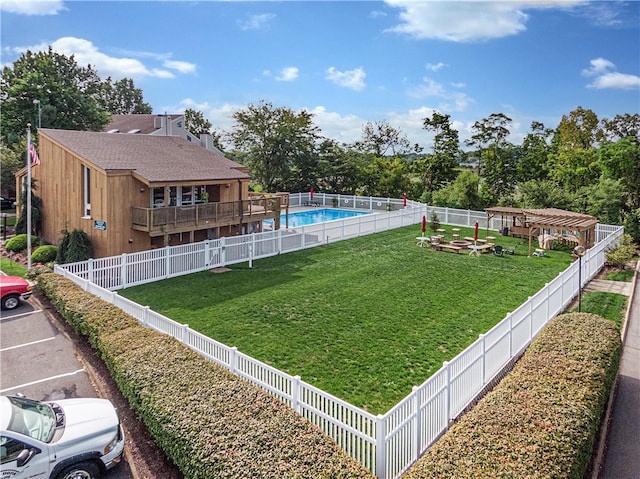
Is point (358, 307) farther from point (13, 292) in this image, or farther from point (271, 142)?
point (271, 142)

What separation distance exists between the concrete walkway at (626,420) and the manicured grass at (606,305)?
1.55ft

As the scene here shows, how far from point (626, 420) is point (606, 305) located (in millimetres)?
7337

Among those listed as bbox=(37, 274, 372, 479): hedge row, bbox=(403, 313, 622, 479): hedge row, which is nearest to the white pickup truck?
bbox=(37, 274, 372, 479): hedge row

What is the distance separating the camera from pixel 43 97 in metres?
32.0

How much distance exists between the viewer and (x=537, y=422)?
6605 millimetres

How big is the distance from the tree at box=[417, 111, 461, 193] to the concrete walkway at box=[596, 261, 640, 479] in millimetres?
33726

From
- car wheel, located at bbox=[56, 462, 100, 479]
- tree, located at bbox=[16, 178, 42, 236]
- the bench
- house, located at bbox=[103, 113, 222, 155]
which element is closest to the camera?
car wheel, located at bbox=[56, 462, 100, 479]

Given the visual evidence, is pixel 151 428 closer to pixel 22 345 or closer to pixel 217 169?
pixel 22 345

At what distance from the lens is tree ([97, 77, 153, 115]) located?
73938 mm

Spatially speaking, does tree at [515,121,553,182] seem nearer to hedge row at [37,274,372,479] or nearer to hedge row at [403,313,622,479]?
hedge row at [403,313,622,479]

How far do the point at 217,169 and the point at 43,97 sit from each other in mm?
18381

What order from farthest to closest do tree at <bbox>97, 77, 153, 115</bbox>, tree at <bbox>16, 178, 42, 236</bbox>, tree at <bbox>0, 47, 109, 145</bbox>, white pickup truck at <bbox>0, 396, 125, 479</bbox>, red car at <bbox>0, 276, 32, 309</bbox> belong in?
1. tree at <bbox>97, 77, 153, 115</bbox>
2. tree at <bbox>0, 47, 109, 145</bbox>
3. tree at <bbox>16, 178, 42, 236</bbox>
4. red car at <bbox>0, 276, 32, 309</bbox>
5. white pickup truck at <bbox>0, 396, 125, 479</bbox>

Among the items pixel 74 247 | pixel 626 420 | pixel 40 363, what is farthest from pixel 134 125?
pixel 626 420

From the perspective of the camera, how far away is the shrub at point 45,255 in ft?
62.5
